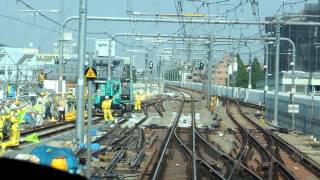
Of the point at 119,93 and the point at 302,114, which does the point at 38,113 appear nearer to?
the point at 119,93

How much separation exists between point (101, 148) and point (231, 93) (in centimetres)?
6748

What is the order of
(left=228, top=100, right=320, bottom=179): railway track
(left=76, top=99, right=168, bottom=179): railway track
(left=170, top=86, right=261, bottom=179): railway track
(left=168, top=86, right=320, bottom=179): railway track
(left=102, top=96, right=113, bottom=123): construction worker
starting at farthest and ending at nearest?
(left=102, top=96, right=113, bottom=123): construction worker, (left=168, top=86, right=320, bottom=179): railway track, (left=228, top=100, right=320, bottom=179): railway track, (left=170, top=86, right=261, bottom=179): railway track, (left=76, top=99, right=168, bottom=179): railway track

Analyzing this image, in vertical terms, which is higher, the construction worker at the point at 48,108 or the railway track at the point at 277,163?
the construction worker at the point at 48,108

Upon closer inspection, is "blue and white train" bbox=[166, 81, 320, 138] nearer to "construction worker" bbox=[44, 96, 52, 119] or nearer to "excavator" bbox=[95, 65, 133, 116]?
"excavator" bbox=[95, 65, 133, 116]

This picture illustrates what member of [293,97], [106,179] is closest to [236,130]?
[293,97]

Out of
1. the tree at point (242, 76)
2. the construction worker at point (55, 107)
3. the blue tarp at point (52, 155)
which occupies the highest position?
the tree at point (242, 76)

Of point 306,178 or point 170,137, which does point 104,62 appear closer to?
point 170,137

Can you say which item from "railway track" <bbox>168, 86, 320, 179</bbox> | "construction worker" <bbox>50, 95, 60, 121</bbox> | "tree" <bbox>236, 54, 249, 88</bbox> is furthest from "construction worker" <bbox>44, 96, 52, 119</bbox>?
"tree" <bbox>236, 54, 249, 88</bbox>

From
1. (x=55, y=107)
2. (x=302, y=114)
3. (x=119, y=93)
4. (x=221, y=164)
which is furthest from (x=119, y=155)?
(x=119, y=93)

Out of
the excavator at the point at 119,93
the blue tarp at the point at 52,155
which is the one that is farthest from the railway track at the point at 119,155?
the excavator at the point at 119,93

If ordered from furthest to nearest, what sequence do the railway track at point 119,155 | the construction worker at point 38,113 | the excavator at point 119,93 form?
the excavator at point 119,93 → the construction worker at point 38,113 → the railway track at point 119,155

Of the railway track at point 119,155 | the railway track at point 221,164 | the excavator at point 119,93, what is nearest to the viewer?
→ the railway track at point 119,155

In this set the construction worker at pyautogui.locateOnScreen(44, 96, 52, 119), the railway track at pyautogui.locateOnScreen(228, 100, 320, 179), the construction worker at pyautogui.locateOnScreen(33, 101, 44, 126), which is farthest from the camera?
the construction worker at pyautogui.locateOnScreen(44, 96, 52, 119)

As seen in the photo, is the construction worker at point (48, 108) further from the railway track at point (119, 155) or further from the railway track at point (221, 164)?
the railway track at point (221, 164)
